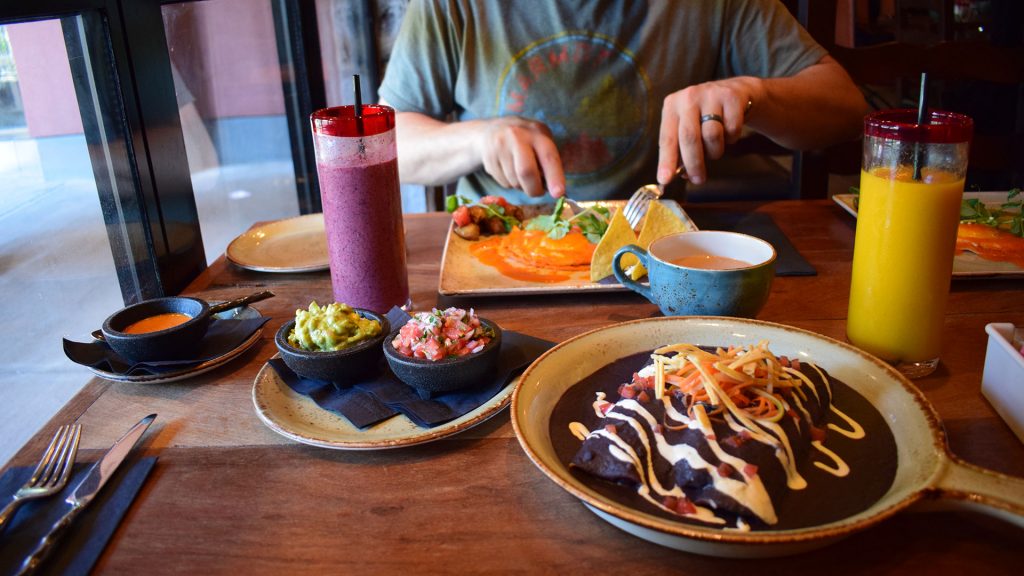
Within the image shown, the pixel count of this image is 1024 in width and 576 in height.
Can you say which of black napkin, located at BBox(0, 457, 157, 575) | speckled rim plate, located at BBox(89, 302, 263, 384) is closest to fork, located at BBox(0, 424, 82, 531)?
black napkin, located at BBox(0, 457, 157, 575)

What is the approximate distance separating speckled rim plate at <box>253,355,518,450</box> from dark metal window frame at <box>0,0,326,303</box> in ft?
2.01

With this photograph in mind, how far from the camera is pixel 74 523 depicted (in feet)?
2.86

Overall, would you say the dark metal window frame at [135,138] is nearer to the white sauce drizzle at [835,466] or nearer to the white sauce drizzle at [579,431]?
the white sauce drizzle at [579,431]

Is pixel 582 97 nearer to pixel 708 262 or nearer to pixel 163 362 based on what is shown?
pixel 708 262

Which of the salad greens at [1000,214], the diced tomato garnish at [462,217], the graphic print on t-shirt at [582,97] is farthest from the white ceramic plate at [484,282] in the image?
the graphic print on t-shirt at [582,97]

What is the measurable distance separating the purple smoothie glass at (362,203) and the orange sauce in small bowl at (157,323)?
29 centimetres

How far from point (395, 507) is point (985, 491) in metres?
0.64

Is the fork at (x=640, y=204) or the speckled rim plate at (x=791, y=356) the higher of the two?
the fork at (x=640, y=204)

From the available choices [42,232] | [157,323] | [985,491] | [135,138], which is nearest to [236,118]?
[135,138]

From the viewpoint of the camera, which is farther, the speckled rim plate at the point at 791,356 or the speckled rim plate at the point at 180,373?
the speckled rim plate at the point at 180,373

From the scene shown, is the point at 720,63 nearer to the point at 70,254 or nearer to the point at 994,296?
the point at 994,296

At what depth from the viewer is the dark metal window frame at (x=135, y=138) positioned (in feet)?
4.67

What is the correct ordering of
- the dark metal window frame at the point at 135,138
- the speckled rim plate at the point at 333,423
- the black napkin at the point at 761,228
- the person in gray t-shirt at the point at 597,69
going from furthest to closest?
the person in gray t-shirt at the point at 597,69
the black napkin at the point at 761,228
the dark metal window frame at the point at 135,138
the speckled rim plate at the point at 333,423

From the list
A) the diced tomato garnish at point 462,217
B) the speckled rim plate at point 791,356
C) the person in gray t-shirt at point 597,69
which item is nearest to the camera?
the speckled rim plate at point 791,356
